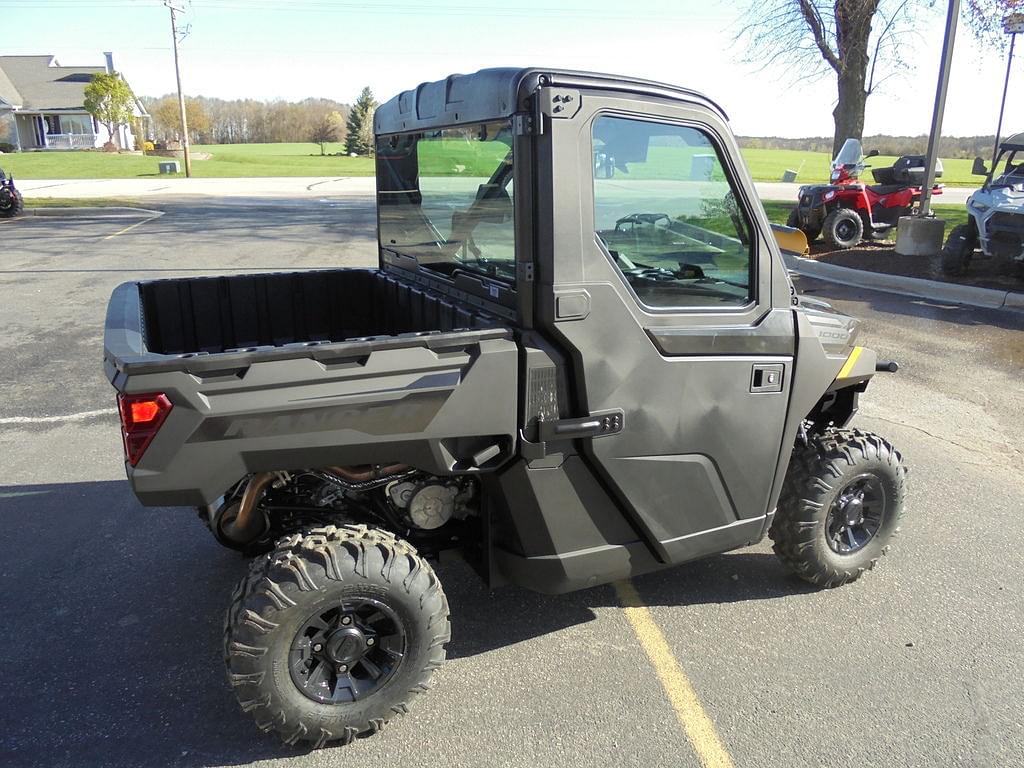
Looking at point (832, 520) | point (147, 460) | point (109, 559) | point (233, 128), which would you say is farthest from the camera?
point (233, 128)

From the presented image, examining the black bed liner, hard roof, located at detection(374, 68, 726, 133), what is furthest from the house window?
hard roof, located at detection(374, 68, 726, 133)

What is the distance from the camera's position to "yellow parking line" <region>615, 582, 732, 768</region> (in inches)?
107

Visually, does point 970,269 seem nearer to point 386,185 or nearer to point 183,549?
point 386,185

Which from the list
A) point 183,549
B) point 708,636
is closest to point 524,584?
point 708,636

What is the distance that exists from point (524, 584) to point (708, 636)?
3.03 feet

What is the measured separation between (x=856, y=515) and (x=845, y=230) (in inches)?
473

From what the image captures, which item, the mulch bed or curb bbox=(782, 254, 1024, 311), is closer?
curb bbox=(782, 254, 1024, 311)

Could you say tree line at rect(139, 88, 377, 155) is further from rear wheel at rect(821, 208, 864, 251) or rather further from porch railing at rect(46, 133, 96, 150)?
rear wheel at rect(821, 208, 864, 251)

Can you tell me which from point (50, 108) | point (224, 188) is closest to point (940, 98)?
point (224, 188)

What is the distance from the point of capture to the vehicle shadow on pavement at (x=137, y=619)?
274 centimetres

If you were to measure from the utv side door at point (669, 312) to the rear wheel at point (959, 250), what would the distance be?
10117mm

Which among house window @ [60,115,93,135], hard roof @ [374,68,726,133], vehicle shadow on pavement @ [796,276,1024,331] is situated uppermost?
house window @ [60,115,93,135]

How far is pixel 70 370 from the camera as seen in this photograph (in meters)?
7.20

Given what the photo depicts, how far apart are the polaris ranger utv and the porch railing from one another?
236 feet
